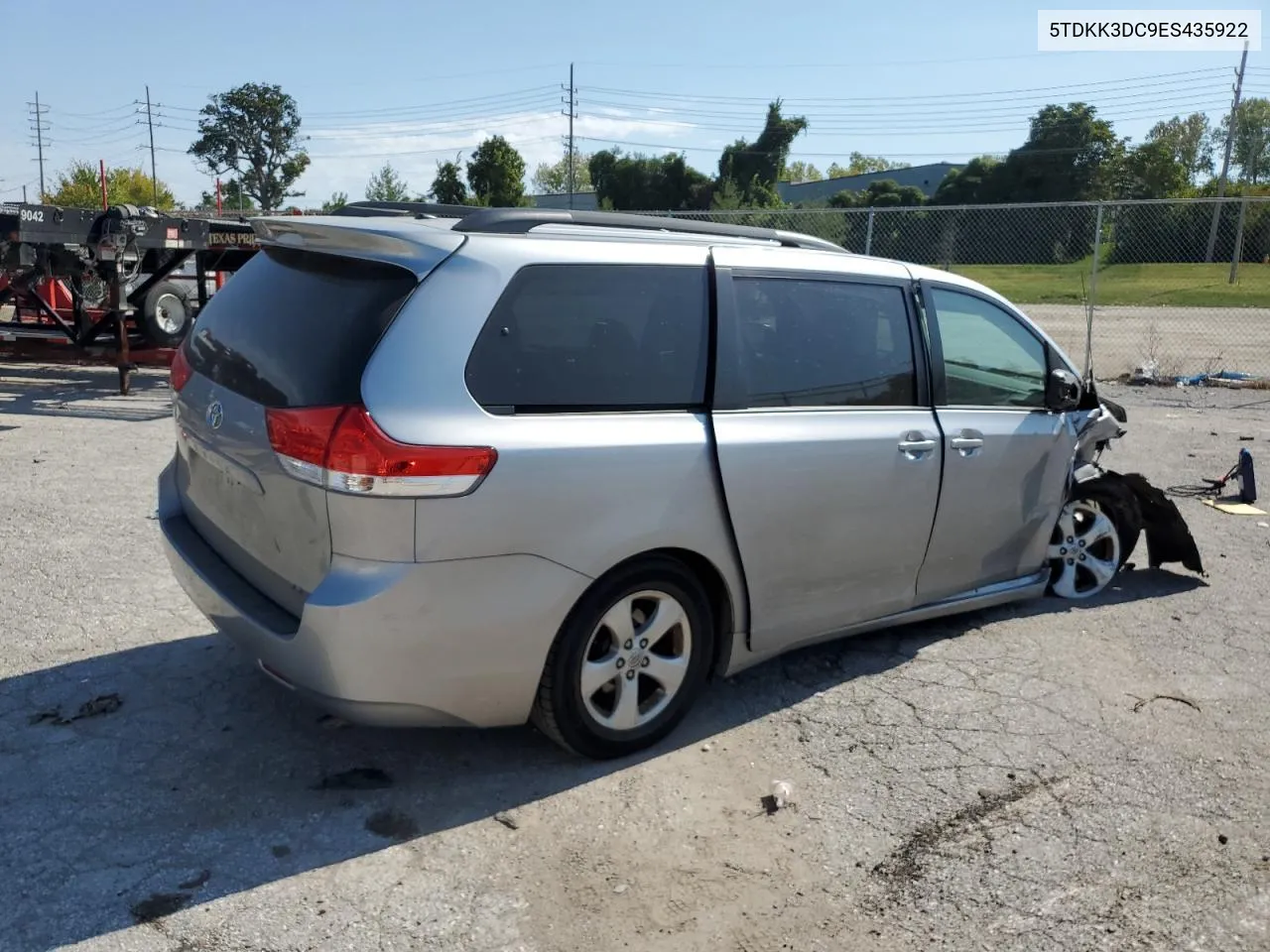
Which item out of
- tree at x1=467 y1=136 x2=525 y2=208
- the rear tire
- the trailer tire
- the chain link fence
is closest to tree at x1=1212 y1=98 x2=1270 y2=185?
the chain link fence

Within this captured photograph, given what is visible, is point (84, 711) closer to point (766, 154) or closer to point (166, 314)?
point (166, 314)

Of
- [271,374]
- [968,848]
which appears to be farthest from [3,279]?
[968,848]

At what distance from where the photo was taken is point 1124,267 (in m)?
27.2

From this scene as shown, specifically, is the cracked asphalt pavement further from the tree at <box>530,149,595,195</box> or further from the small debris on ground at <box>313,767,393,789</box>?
the tree at <box>530,149,595,195</box>

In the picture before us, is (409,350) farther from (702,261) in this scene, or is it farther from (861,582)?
(861,582)

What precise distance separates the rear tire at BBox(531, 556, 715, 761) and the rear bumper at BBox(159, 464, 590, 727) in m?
0.11

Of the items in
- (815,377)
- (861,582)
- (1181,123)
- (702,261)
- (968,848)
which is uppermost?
(1181,123)

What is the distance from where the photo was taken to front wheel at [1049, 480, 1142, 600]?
5.68 metres

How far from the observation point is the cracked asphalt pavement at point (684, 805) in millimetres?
2949

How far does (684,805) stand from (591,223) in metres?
2.07

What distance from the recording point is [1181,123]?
220 feet

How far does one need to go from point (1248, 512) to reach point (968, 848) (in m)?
5.42

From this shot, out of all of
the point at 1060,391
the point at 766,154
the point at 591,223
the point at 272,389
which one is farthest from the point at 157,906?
the point at 766,154

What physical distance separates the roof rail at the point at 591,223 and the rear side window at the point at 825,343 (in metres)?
0.31
